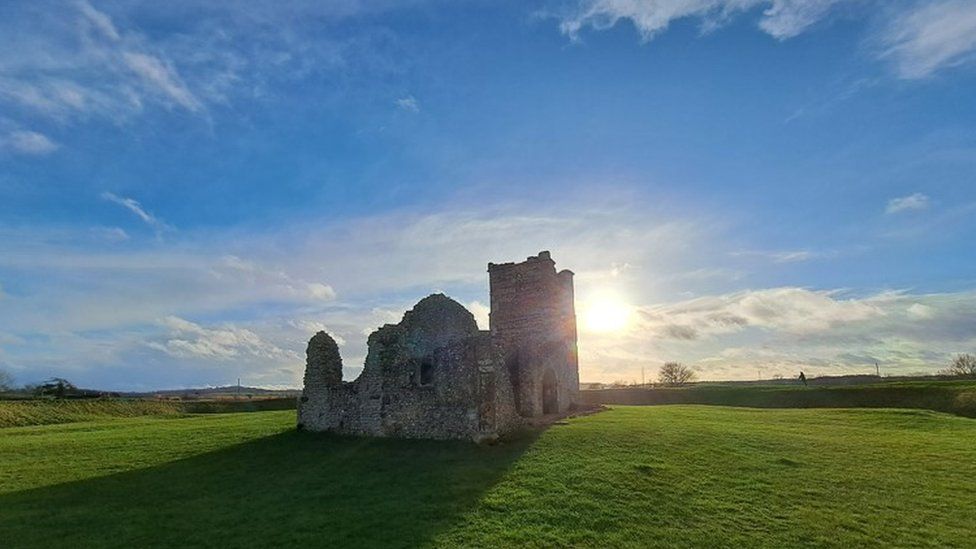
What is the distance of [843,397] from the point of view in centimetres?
4209

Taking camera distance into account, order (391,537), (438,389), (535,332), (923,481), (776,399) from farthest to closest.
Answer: (776,399), (535,332), (438,389), (923,481), (391,537)

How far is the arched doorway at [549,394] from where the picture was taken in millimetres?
31828

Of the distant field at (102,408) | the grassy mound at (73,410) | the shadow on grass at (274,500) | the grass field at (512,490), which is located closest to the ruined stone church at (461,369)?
the grass field at (512,490)

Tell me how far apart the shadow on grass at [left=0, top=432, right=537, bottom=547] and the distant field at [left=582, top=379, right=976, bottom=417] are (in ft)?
101

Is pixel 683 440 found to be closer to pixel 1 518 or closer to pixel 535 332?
pixel 535 332

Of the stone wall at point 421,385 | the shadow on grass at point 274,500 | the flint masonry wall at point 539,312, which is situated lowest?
the shadow on grass at point 274,500

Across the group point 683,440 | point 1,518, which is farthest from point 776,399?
point 1,518

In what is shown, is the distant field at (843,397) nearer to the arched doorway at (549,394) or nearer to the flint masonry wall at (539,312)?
the flint masonry wall at (539,312)

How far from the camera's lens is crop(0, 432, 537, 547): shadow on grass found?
43.3ft

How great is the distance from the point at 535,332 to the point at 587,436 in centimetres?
1319

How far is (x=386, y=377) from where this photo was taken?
965 inches

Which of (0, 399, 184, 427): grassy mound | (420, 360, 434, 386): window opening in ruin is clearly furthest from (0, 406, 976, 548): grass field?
(0, 399, 184, 427): grassy mound

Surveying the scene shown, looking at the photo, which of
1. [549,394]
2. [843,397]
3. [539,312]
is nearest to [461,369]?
[549,394]

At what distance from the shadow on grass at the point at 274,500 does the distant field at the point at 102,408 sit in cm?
2612
